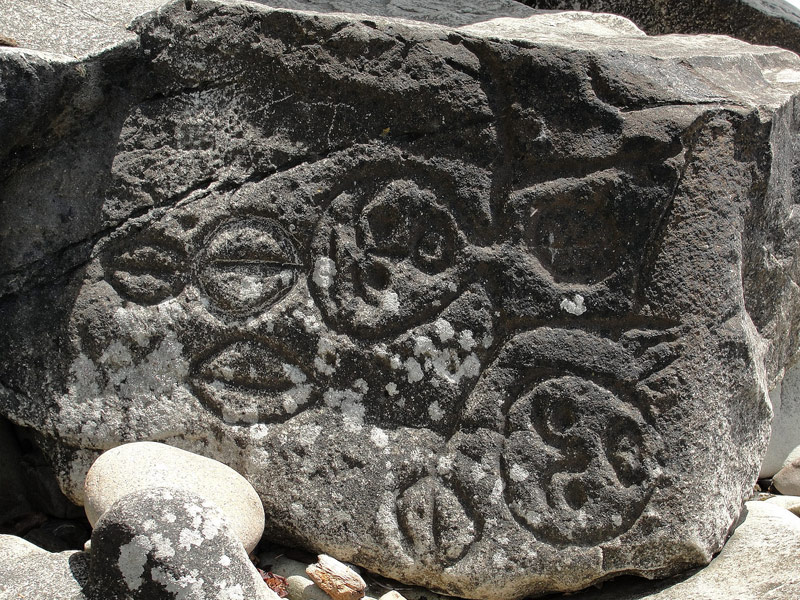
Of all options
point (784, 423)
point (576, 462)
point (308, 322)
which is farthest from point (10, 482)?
point (784, 423)

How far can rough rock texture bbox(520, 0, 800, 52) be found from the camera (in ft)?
11.5

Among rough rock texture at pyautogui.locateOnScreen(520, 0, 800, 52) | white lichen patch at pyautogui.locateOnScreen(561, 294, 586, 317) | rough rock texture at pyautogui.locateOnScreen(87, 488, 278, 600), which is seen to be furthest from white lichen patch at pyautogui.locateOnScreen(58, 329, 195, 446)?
rough rock texture at pyautogui.locateOnScreen(520, 0, 800, 52)

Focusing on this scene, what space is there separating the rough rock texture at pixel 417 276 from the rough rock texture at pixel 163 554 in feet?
1.21

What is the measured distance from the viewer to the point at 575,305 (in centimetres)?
207

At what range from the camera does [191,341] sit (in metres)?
2.24

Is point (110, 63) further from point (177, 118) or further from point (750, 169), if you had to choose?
point (750, 169)

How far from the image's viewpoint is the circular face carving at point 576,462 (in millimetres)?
2031

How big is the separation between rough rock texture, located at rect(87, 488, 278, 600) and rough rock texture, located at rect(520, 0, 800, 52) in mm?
2720

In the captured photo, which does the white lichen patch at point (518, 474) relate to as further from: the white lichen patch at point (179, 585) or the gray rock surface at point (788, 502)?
the gray rock surface at point (788, 502)

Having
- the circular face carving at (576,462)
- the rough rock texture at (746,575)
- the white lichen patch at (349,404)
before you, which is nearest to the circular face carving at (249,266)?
the white lichen patch at (349,404)

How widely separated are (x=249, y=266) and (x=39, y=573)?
829 mm

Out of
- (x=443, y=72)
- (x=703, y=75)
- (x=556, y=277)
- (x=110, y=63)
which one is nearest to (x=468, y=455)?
(x=556, y=277)

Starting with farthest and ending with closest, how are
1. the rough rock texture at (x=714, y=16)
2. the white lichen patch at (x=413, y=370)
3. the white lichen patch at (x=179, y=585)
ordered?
1. the rough rock texture at (x=714, y=16)
2. the white lichen patch at (x=413, y=370)
3. the white lichen patch at (x=179, y=585)

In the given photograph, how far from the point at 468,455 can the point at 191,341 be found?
0.73 meters
